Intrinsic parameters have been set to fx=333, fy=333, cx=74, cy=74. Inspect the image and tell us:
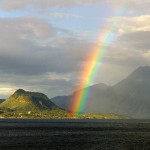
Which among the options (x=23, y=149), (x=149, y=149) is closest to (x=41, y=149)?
(x=23, y=149)

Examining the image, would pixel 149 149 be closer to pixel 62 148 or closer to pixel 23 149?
pixel 62 148

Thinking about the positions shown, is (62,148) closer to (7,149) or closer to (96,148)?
(96,148)

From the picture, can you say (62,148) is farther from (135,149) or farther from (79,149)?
(135,149)

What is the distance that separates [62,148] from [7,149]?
22006 millimetres

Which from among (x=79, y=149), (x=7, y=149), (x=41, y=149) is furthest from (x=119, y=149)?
(x=7, y=149)

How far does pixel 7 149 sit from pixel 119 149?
43550mm

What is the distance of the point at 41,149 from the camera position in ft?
427

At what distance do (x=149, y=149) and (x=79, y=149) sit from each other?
89.3ft

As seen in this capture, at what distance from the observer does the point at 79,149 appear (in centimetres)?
13125

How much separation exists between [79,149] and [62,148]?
8.03 metres

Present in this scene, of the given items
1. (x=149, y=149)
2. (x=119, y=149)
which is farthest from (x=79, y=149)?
(x=149, y=149)

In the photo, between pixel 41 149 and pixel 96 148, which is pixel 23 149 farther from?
pixel 96 148

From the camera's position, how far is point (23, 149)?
12950cm

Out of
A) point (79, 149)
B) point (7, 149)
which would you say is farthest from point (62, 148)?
point (7, 149)
